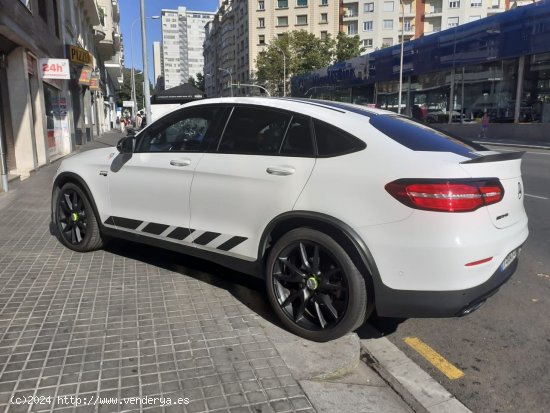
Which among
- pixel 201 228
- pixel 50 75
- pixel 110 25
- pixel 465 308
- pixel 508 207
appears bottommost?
pixel 465 308

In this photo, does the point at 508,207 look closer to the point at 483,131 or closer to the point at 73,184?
the point at 73,184

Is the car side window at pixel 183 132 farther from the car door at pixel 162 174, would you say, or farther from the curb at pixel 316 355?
the curb at pixel 316 355

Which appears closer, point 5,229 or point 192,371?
point 192,371

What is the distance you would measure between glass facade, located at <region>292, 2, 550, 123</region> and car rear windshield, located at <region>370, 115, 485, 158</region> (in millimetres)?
25611

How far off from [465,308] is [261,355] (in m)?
1.31

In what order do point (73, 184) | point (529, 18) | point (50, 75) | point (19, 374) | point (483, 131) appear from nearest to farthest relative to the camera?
1. point (19, 374)
2. point (73, 184)
3. point (50, 75)
4. point (529, 18)
5. point (483, 131)

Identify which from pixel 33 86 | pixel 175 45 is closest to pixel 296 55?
pixel 33 86

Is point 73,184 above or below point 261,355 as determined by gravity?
above

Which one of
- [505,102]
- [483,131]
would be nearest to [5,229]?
[483,131]

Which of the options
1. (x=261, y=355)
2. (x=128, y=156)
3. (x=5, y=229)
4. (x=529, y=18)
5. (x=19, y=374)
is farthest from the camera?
(x=529, y=18)

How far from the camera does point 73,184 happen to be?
530 centimetres

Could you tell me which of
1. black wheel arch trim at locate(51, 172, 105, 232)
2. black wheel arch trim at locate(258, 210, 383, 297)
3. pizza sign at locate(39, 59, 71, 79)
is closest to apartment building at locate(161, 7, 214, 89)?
pizza sign at locate(39, 59, 71, 79)

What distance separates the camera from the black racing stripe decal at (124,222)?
4658mm

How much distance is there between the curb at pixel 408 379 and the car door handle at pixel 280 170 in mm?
1350
